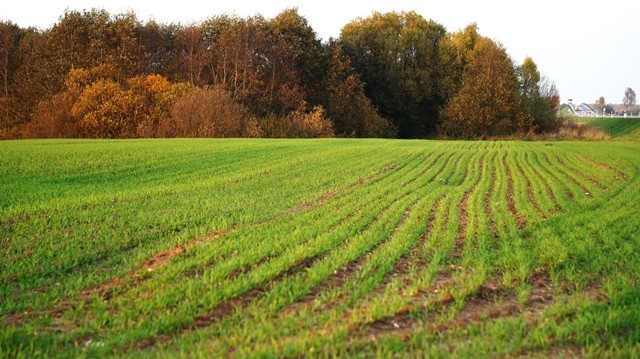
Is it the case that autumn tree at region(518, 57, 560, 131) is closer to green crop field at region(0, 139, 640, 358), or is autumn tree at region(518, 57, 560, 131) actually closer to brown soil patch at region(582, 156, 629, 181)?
brown soil patch at region(582, 156, 629, 181)

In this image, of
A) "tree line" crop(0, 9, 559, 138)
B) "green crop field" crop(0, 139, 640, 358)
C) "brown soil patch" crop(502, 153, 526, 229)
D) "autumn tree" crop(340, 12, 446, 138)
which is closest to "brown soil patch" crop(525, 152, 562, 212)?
"green crop field" crop(0, 139, 640, 358)

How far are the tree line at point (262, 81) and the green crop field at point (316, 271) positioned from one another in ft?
85.9

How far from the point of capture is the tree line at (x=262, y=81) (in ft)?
122

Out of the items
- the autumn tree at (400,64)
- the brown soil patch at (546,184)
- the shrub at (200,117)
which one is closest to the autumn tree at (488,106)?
the autumn tree at (400,64)

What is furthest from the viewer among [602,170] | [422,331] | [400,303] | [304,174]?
[602,170]

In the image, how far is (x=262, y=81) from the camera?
152 ft

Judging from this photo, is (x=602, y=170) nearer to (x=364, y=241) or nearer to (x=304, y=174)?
(x=304, y=174)

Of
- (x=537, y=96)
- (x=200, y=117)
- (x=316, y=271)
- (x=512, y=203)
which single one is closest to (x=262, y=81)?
(x=200, y=117)

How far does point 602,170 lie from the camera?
17094 millimetres

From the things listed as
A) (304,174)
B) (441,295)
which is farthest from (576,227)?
(304,174)

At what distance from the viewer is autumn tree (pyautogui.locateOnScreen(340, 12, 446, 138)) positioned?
58.4 meters

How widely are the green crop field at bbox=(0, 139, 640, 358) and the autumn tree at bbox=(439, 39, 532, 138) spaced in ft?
139

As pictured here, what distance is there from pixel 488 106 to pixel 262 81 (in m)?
23.2

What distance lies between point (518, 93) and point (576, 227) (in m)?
51.9
